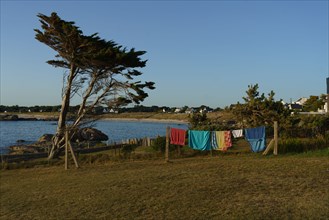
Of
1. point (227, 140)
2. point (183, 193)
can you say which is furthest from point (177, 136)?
point (183, 193)

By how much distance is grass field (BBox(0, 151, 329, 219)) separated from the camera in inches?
281

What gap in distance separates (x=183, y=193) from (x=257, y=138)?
8.99 m

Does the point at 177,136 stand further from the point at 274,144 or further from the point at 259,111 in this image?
the point at 259,111

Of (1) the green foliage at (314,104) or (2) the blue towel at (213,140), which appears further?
(1) the green foliage at (314,104)

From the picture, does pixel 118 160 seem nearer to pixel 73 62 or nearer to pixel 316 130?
pixel 73 62

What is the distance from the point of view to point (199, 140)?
17609 mm

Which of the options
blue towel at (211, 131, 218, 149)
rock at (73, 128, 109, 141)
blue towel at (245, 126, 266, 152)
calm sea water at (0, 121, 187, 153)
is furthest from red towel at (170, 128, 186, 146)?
rock at (73, 128, 109, 141)

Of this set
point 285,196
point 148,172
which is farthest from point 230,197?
point 148,172

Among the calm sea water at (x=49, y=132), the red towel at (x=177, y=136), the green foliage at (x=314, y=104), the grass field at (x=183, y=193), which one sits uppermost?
the green foliage at (x=314, y=104)

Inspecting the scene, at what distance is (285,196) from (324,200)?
79cm

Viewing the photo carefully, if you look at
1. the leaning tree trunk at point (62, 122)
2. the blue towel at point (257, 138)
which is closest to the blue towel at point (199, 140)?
the blue towel at point (257, 138)

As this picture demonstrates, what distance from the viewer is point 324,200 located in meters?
7.46

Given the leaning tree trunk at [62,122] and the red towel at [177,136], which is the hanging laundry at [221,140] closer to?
the red towel at [177,136]

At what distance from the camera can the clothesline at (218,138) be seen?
16953 mm
